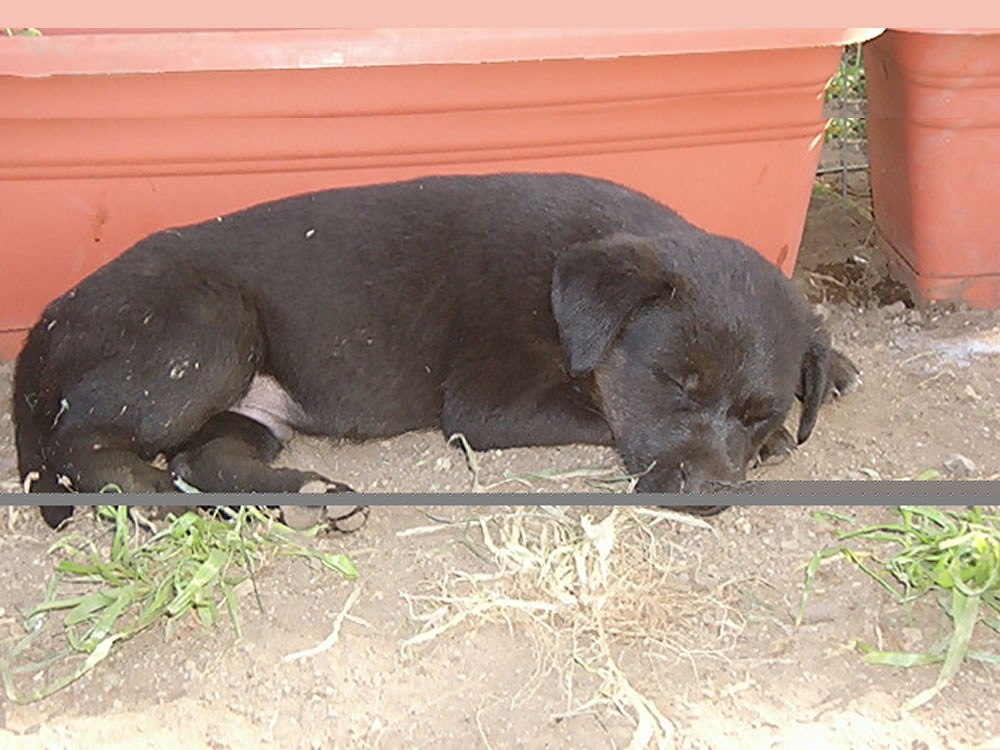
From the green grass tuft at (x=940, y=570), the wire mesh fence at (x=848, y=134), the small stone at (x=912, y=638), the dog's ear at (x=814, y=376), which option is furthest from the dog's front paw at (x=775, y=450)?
the wire mesh fence at (x=848, y=134)

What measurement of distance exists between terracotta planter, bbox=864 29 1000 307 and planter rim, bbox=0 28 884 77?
849 mm

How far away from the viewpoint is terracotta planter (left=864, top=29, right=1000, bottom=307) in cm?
408

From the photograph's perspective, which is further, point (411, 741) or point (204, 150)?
point (204, 150)

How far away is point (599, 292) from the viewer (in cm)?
300

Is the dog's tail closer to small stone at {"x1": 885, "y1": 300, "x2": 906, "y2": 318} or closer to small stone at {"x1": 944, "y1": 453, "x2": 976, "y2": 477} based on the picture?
small stone at {"x1": 944, "y1": 453, "x2": 976, "y2": 477}

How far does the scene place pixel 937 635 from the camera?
2594 mm

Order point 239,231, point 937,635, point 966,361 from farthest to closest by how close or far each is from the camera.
Answer: point 966,361, point 239,231, point 937,635

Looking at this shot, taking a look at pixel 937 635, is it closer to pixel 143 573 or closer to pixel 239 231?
pixel 143 573

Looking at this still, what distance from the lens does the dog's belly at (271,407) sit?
3463 mm

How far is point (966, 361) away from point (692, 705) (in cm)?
202

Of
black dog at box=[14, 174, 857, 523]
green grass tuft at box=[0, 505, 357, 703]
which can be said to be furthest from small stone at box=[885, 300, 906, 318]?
green grass tuft at box=[0, 505, 357, 703]

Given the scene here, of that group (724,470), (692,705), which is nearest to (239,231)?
(724,470)

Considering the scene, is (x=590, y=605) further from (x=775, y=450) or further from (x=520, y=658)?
(x=775, y=450)

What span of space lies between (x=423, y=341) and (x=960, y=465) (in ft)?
4.48
